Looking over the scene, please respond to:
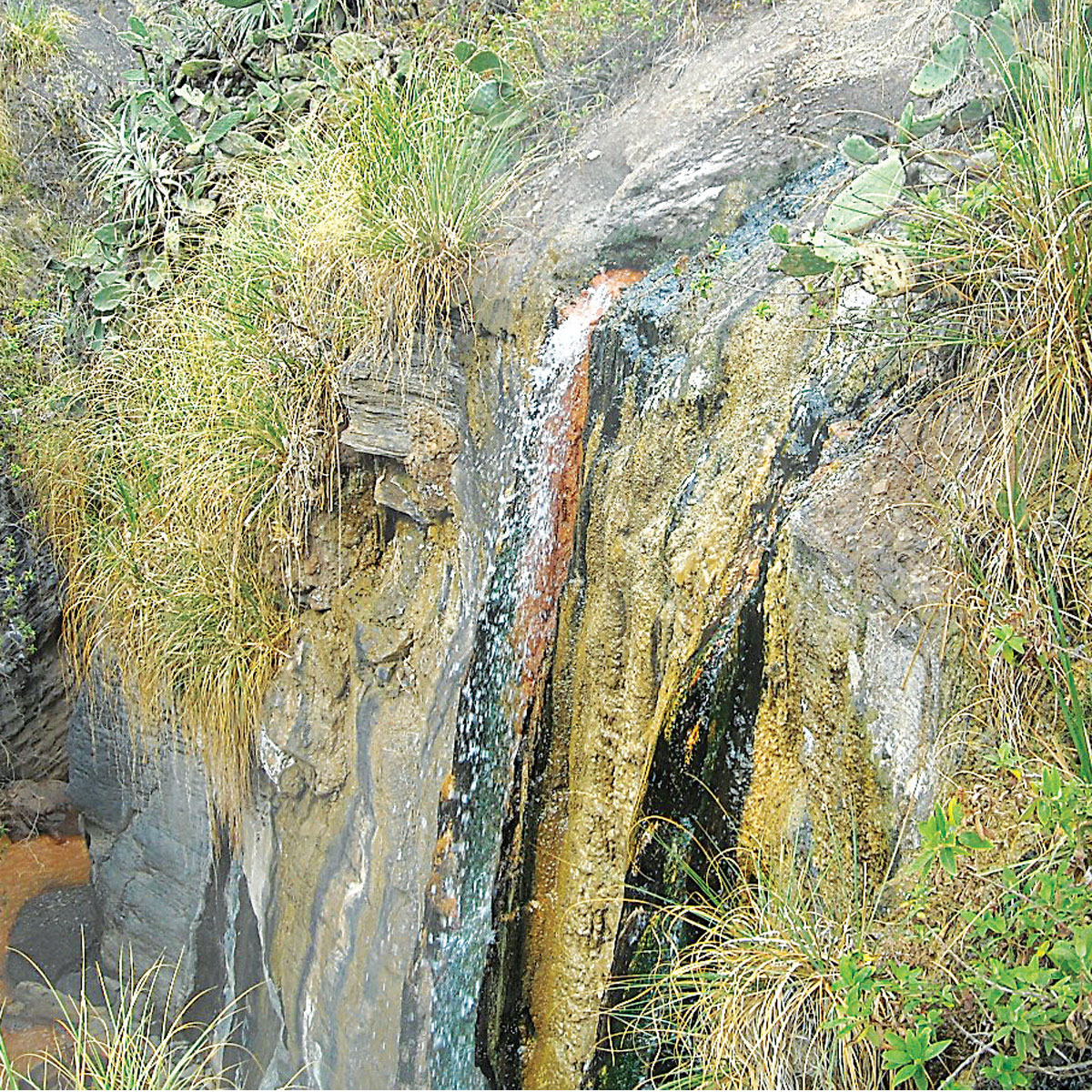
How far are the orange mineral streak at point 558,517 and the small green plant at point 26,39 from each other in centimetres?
465

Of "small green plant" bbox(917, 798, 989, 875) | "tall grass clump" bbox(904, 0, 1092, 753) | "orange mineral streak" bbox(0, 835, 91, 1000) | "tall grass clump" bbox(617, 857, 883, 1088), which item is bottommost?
"orange mineral streak" bbox(0, 835, 91, 1000)

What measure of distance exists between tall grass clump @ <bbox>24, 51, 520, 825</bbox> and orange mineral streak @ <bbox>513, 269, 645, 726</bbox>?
24.6 inches

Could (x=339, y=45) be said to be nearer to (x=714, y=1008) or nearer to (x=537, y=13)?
(x=537, y=13)

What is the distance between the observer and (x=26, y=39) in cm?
618

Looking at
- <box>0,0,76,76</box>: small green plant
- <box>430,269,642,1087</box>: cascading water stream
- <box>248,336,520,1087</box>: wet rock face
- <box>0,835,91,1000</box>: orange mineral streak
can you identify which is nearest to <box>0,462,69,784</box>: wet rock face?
<box>0,835,91,1000</box>: orange mineral streak

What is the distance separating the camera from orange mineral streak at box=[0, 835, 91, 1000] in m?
5.44

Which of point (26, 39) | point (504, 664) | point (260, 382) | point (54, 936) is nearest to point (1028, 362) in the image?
point (504, 664)

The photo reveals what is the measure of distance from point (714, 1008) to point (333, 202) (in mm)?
2926

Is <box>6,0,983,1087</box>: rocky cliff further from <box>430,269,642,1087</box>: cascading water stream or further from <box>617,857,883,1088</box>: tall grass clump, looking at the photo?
<box>617,857,883,1088</box>: tall grass clump

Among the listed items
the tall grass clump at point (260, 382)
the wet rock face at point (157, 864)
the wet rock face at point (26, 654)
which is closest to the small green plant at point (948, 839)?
the tall grass clump at point (260, 382)

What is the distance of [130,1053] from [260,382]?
2.20 m

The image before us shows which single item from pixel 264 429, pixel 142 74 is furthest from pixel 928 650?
pixel 142 74

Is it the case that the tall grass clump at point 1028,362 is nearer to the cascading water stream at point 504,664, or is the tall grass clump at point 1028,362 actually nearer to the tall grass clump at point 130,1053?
the cascading water stream at point 504,664

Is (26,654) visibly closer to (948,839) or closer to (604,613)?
(604,613)
